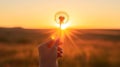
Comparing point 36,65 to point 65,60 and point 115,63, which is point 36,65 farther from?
point 115,63

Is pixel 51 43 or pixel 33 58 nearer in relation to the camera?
pixel 51 43

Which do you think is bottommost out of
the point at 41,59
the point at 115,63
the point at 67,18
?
the point at 115,63

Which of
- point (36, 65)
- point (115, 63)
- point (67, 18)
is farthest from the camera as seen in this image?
point (115, 63)

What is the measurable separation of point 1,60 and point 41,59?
32.4ft

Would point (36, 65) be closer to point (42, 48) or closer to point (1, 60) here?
point (1, 60)

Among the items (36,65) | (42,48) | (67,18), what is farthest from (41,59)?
(36,65)

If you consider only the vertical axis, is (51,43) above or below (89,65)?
above

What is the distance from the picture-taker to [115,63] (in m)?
13.9

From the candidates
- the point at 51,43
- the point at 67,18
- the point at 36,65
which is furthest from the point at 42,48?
the point at 36,65

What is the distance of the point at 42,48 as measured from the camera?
4.25 meters

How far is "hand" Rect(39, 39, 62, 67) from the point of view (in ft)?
13.8

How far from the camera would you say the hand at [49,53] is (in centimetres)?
422

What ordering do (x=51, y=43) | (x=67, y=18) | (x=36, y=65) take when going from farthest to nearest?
(x=36, y=65) < (x=67, y=18) < (x=51, y=43)

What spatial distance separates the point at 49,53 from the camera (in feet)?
13.9
